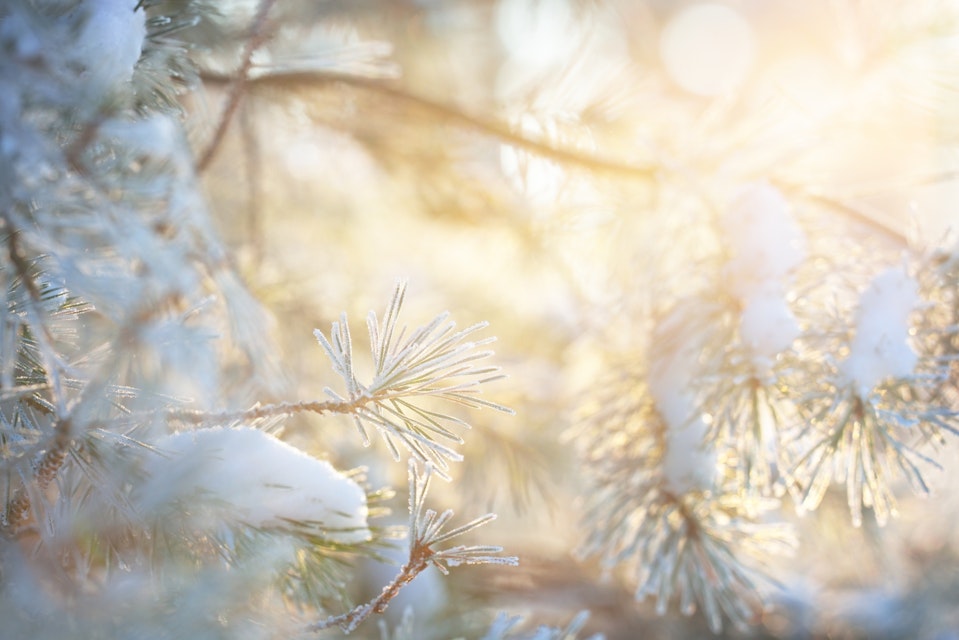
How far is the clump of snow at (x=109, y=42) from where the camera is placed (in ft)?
1.48

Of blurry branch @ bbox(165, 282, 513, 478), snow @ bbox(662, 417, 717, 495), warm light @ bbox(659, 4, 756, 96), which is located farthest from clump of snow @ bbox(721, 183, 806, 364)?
warm light @ bbox(659, 4, 756, 96)

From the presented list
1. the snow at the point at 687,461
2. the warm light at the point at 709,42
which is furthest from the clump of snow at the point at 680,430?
the warm light at the point at 709,42

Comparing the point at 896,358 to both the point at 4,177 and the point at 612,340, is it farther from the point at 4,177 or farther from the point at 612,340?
the point at 4,177

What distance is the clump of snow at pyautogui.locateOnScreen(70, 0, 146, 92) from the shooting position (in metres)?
0.45

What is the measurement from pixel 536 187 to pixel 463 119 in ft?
0.49

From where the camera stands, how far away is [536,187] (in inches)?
39.8

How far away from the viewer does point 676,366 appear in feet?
2.43

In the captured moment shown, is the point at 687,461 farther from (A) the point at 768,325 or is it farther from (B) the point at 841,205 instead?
(B) the point at 841,205

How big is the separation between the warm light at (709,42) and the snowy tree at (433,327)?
2019mm

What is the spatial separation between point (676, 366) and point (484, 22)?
145 cm

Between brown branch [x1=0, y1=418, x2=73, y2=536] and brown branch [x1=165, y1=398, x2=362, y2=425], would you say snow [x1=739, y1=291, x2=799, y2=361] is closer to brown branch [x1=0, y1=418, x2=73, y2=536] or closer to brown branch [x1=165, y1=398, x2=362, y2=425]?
brown branch [x1=165, y1=398, x2=362, y2=425]

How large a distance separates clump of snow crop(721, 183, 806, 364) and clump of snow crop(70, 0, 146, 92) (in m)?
0.59

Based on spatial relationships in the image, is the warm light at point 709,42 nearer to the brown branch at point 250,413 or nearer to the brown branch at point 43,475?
the brown branch at point 250,413

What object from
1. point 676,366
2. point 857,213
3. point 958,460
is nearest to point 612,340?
point 676,366
